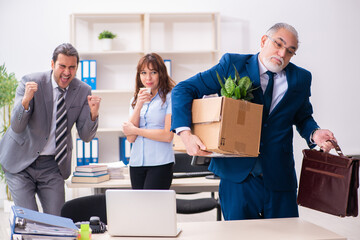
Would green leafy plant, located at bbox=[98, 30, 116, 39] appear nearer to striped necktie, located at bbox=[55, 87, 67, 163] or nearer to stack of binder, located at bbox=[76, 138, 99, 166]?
stack of binder, located at bbox=[76, 138, 99, 166]

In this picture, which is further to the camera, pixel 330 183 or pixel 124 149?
pixel 124 149

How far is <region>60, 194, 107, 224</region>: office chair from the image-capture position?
2.30 m

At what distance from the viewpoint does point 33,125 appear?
2750mm

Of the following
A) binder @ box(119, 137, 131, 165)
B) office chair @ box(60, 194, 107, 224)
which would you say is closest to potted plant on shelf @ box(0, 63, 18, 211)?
binder @ box(119, 137, 131, 165)

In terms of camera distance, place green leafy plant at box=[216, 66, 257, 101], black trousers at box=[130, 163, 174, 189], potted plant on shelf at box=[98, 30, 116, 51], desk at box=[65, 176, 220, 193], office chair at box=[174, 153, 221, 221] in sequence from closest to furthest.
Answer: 1. green leafy plant at box=[216, 66, 257, 101]
2. black trousers at box=[130, 163, 174, 189]
3. desk at box=[65, 176, 220, 193]
4. office chair at box=[174, 153, 221, 221]
5. potted plant on shelf at box=[98, 30, 116, 51]

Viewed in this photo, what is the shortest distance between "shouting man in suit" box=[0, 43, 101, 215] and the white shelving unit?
8.67 ft

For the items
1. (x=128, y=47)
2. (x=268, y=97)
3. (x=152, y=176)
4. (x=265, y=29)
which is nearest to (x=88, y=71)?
(x=128, y=47)

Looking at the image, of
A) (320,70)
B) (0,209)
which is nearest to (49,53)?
(0,209)

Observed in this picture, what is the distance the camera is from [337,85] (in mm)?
5797

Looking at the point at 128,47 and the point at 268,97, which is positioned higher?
the point at 128,47

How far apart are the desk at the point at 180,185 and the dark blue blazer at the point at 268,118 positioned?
3.93 feet

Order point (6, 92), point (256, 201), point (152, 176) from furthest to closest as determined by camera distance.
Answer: point (6, 92), point (152, 176), point (256, 201)

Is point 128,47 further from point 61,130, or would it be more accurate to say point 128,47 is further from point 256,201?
point 256,201

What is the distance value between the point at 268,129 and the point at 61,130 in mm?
1339
